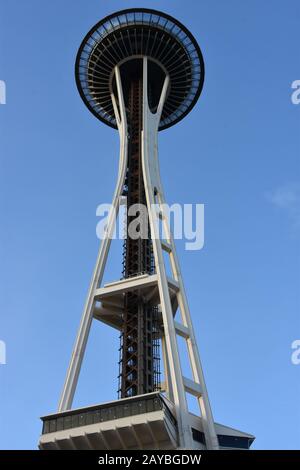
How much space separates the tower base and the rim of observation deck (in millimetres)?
39017

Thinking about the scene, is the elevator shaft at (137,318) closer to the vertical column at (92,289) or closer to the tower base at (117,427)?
the vertical column at (92,289)

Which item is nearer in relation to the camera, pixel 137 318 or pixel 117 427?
pixel 117 427

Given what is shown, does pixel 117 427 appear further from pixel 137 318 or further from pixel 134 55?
pixel 134 55

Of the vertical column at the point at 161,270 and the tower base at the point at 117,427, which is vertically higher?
the vertical column at the point at 161,270

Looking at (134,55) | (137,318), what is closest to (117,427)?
(137,318)

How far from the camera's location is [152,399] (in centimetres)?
3706

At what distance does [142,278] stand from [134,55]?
28.9m

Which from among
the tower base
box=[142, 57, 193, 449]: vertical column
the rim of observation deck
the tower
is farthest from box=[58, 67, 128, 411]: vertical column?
the rim of observation deck

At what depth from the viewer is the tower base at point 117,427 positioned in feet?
120

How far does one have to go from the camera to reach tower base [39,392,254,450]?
36.7 metres

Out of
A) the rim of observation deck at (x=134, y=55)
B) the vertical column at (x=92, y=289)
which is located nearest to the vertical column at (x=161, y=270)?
the vertical column at (x=92, y=289)

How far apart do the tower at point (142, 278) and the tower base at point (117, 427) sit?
62 mm

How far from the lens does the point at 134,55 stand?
64562 millimetres
